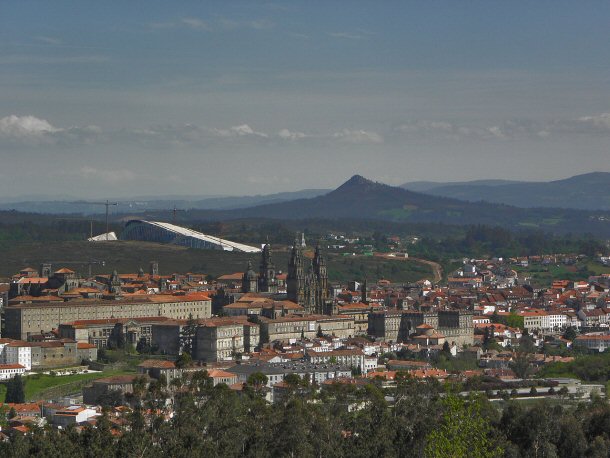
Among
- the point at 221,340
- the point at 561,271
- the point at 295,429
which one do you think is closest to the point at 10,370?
the point at 221,340

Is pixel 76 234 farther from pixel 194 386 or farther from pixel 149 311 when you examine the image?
pixel 194 386

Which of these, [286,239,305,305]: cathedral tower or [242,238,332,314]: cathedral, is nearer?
[286,239,305,305]: cathedral tower

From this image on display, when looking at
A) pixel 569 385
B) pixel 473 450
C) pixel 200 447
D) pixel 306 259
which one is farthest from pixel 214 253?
pixel 473 450

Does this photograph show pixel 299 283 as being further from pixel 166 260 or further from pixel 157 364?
pixel 166 260

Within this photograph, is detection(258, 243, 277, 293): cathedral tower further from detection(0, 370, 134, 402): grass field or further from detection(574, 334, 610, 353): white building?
detection(0, 370, 134, 402): grass field

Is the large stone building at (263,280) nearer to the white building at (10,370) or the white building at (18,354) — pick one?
the white building at (18,354)

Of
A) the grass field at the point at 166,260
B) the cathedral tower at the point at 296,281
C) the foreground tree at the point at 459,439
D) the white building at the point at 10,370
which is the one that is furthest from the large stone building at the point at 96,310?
the foreground tree at the point at 459,439

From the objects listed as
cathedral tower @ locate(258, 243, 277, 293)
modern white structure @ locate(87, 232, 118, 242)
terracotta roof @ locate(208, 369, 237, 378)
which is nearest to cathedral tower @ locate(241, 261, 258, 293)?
cathedral tower @ locate(258, 243, 277, 293)
